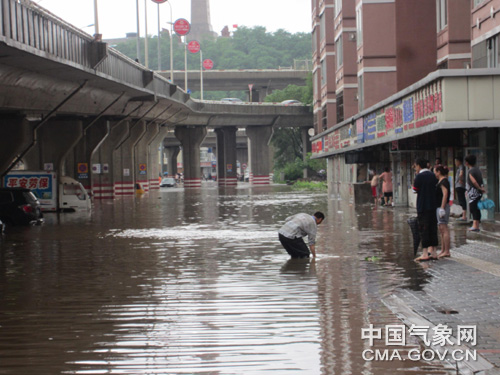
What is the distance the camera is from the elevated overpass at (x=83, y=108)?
26.8 meters

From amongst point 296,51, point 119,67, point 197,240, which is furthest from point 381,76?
point 296,51

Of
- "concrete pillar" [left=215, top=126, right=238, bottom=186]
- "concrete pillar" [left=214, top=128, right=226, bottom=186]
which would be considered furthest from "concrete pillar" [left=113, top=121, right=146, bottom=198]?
"concrete pillar" [left=214, top=128, right=226, bottom=186]

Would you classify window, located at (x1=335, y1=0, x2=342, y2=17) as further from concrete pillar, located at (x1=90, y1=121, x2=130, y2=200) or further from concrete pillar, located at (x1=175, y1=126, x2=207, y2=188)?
concrete pillar, located at (x1=175, y1=126, x2=207, y2=188)

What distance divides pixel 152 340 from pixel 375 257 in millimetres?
8092

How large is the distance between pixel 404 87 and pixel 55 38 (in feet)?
64.6

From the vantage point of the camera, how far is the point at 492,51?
79.3 ft

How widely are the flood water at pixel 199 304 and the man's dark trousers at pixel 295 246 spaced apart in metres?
0.22

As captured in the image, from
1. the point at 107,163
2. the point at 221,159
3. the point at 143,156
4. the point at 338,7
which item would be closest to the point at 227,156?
the point at 221,159

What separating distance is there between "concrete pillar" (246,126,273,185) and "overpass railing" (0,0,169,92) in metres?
56.4

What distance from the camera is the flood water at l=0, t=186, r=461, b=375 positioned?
7504 mm

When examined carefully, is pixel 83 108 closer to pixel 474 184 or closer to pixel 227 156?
pixel 474 184

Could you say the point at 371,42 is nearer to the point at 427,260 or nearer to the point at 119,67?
the point at 119,67

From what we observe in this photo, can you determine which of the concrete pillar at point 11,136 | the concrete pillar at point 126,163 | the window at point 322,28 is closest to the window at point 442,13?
the concrete pillar at point 11,136

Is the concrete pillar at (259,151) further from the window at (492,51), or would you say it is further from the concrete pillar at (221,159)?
the window at (492,51)
